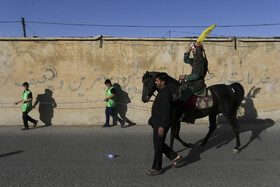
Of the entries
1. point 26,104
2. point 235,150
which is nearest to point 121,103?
point 26,104

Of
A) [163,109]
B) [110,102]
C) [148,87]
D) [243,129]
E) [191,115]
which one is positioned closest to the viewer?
[163,109]

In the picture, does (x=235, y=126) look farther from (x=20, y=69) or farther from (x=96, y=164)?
(x=20, y=69)

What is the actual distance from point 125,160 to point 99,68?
464 cm

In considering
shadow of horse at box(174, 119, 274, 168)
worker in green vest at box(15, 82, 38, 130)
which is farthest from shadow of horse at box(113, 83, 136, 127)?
shadow of horse at box(174, 119, 274, 168)

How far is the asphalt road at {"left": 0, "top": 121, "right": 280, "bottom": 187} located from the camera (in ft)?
12.2

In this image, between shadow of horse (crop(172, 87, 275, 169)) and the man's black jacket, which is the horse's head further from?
shadow of horse (crop(172, 87, 275, 169))

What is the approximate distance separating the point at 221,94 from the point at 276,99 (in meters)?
4.58

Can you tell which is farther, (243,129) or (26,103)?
(26,103)

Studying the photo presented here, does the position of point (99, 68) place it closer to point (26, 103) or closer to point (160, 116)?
point (26, 103)

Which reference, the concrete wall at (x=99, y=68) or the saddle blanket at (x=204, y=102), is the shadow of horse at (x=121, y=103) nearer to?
the concrete wall at (x=99, y=68)

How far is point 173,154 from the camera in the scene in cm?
404

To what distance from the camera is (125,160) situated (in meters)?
4.65

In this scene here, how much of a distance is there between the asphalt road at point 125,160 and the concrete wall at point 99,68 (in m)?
1.47

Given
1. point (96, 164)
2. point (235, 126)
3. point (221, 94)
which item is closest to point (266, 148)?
point (235, 126)
